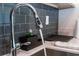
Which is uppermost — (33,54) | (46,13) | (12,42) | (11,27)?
(46,13)

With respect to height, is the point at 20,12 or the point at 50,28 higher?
the point at 20,12

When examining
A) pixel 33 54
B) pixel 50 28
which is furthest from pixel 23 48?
pixel 50 28

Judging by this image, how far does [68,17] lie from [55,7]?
0.13m

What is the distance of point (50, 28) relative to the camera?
0.75 m

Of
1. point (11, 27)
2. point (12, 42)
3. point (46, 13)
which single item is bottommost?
point (12, 42)

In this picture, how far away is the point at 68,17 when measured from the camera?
0.71 m

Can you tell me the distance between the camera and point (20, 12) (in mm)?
709

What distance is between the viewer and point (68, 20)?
704 mm

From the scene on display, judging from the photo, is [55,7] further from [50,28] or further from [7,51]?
[7,51]

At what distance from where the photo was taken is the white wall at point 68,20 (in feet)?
2.27

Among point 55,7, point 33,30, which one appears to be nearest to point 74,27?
point 55,7

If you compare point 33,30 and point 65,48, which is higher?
point 33,30

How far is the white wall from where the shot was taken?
2.27 ft

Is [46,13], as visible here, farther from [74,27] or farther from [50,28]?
[74,27]
